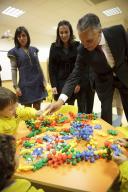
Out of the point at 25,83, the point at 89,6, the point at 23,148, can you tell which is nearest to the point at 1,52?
the point at 89,6

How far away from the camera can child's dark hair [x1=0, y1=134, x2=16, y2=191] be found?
2.72 feet

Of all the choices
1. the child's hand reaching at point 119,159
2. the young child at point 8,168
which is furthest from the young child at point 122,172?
the young child at point 8,168

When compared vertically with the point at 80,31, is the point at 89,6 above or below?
above

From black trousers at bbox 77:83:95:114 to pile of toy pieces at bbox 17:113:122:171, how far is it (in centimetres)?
81

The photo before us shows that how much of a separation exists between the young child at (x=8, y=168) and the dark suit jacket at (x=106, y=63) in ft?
4.15

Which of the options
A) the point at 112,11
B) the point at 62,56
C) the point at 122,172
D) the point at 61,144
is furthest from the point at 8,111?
the point at 112,11

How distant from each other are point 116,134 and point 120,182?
49 cm

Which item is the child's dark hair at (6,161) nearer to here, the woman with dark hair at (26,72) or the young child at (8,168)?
the young child at (8,168)

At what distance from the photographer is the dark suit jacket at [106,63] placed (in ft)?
6.20

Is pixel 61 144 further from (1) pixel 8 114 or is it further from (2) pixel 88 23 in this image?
(2) pixel 88 23

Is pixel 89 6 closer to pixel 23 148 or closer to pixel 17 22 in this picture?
pixel 17 22

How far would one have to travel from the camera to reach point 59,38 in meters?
2.71

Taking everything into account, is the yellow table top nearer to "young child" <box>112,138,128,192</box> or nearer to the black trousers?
"young child" <box>112,138,128,192</box>

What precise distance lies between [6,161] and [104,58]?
139 centimetres
